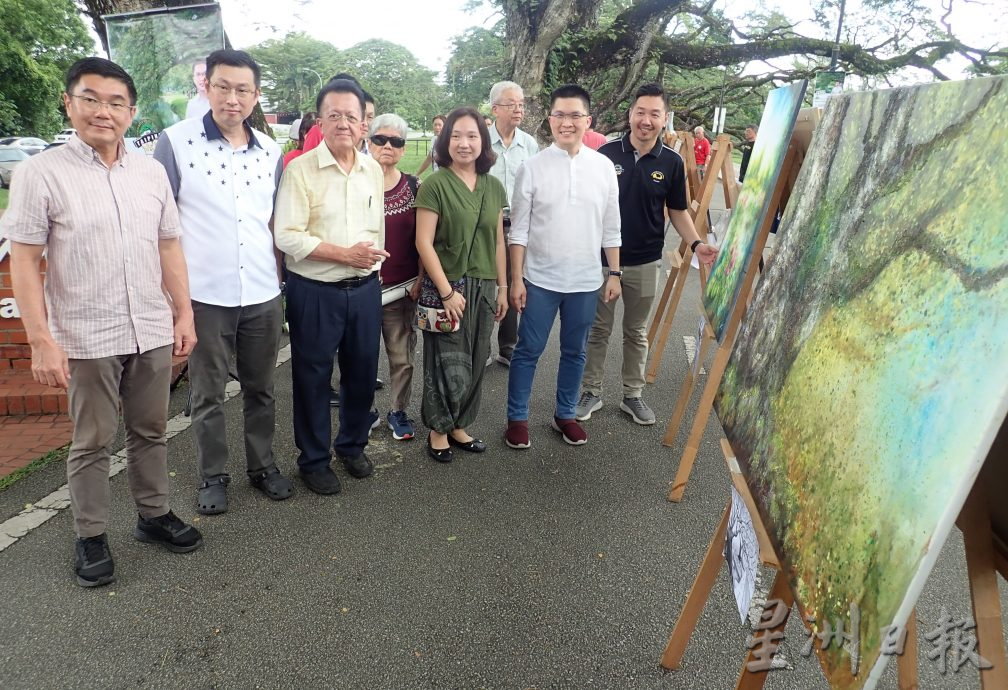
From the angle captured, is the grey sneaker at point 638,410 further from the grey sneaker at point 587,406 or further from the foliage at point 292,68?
the foliage at point 292,68

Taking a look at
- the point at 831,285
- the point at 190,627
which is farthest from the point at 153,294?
the point at 831,285

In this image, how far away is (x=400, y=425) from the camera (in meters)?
3.89

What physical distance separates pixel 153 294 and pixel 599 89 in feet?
35.4

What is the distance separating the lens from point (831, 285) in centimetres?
158

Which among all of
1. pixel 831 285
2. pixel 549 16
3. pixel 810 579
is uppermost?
pixel 549 16

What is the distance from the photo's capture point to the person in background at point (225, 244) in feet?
8.66

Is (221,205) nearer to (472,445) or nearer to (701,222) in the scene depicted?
(472,445)

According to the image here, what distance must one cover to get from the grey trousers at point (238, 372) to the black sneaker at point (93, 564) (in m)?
0.58

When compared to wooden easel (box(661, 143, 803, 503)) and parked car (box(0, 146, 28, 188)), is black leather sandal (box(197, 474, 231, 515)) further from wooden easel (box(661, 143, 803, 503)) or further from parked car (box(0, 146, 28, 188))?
parked car (box(0, 146, 28, 188))

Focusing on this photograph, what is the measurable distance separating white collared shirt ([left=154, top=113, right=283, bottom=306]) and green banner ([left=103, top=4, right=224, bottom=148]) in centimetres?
269

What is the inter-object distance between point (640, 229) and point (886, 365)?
2907 millimetres

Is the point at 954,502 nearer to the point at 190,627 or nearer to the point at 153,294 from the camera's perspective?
the point at 190,627

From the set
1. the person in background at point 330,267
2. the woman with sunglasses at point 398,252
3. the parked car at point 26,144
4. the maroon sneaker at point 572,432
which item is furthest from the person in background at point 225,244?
the parked car at point 26,144

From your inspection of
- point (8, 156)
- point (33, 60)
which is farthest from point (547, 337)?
point (33, 60)
